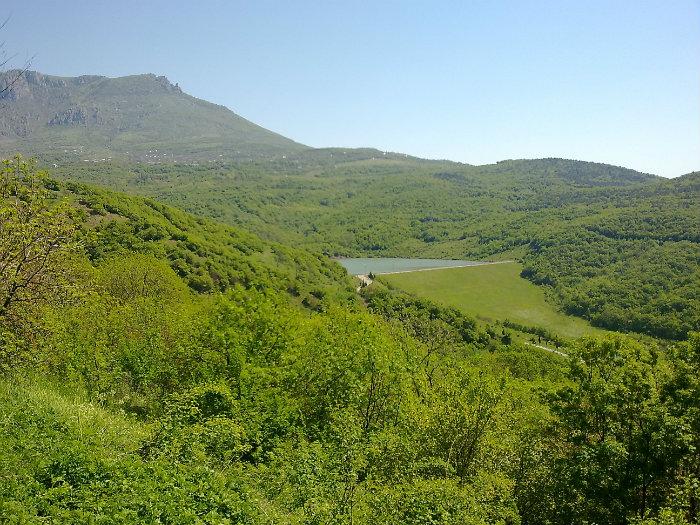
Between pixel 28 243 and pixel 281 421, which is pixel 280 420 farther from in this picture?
pixel 28 243

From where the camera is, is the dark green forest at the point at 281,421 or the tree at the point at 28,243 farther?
the tree at the point at 28,243

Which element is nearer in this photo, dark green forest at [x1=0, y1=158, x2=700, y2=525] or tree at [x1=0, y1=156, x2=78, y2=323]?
dark green forest at [x1=0, y1=158, x2=700, y2=525]

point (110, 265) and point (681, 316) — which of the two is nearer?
point (110, 265)

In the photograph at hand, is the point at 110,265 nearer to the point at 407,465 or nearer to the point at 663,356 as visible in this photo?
the point at 407,465

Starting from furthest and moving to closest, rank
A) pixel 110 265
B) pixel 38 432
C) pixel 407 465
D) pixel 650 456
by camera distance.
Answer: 1. pixel 110 265
2. pixel 407 465
3. pixel 650 456
4. pixel 38 432

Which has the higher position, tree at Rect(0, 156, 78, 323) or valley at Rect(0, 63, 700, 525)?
tree at Rect(0, 156, 78, 323)

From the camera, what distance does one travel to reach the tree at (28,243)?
62.4ft

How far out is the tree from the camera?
62.4 ft

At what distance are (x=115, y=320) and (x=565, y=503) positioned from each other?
33.1 metres

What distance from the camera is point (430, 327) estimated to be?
400 feet

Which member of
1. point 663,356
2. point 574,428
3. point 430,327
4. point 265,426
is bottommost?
point 430,327

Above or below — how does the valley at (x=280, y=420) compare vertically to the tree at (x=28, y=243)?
below

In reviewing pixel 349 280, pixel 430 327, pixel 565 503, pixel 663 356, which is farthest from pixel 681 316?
pixel 565 503

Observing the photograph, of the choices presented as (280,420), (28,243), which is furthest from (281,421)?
(28,243)
